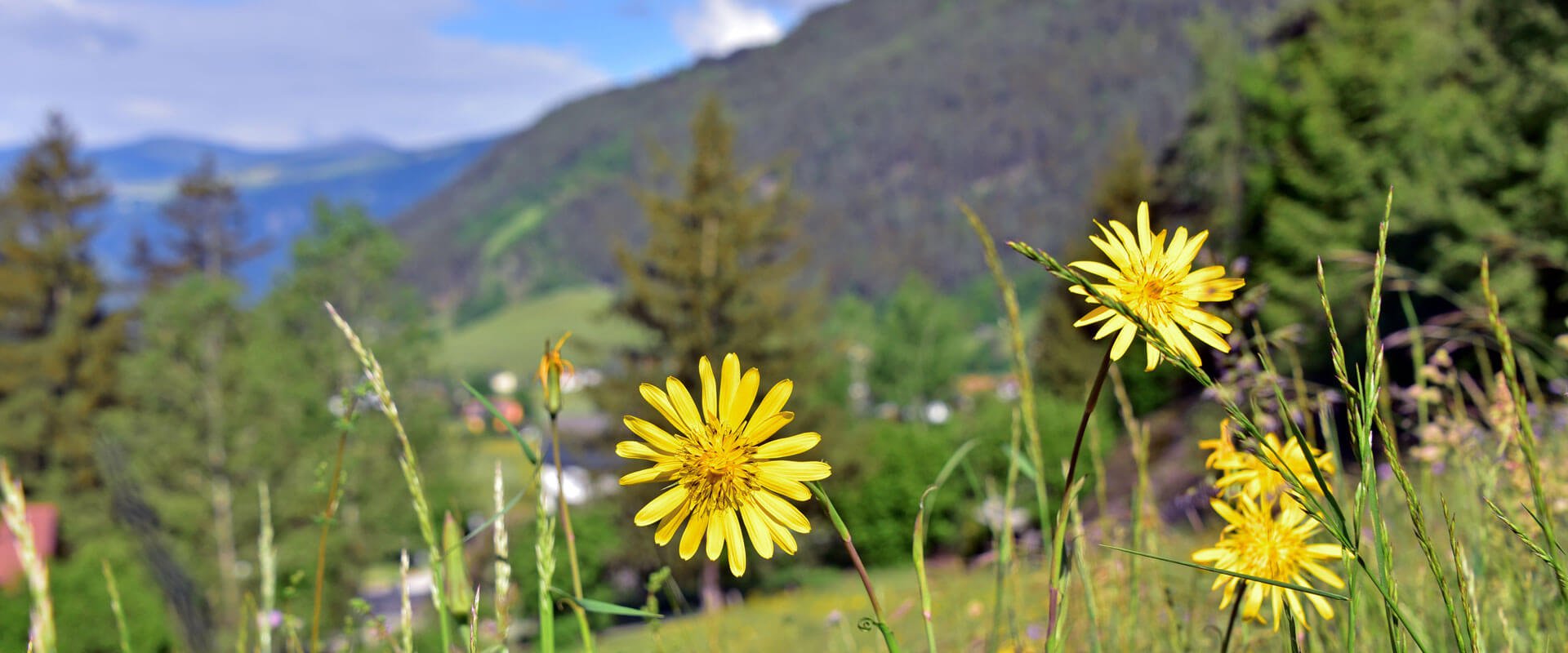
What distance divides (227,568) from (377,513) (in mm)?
3404

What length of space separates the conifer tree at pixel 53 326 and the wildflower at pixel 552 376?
30.0m

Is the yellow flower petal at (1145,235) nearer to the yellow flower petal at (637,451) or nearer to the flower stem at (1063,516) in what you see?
the flower stem at (1063,516)

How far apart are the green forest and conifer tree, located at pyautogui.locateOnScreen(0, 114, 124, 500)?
119 millimetres

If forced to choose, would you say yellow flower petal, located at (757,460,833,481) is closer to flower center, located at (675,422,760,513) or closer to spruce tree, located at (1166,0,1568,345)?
flower center, located at (675,422,760,513)

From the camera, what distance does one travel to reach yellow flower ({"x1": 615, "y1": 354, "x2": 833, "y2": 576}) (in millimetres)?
741

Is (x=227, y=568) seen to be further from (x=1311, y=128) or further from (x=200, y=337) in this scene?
(x=1311, y=128)

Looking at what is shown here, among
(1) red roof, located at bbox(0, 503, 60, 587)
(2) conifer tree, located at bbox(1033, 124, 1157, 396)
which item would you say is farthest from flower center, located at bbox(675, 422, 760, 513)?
(2) conifer tree, located at bbox(1033, 124, 1157, 396)

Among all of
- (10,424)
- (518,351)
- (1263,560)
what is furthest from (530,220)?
(1263,560)

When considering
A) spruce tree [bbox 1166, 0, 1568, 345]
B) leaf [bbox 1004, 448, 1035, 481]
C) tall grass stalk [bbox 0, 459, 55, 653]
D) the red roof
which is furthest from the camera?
the red roof

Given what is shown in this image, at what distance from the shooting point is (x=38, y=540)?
48.8 feet

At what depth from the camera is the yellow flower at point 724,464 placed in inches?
29.2

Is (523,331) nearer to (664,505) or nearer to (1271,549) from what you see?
(1271,549)

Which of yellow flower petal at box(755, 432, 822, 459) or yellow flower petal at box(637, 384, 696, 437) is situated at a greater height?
yellow flower petal at box(637, 384, 696, 437)

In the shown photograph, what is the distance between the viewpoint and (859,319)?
189 feet
